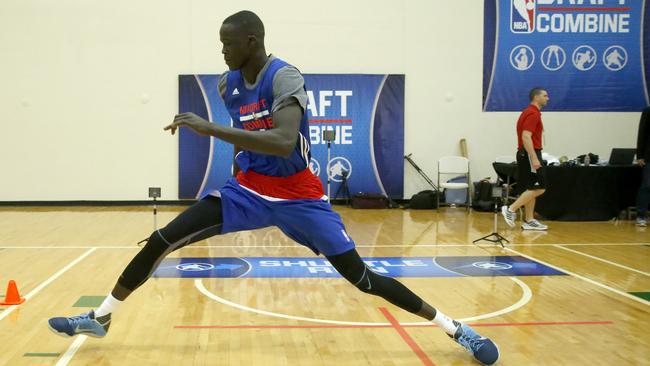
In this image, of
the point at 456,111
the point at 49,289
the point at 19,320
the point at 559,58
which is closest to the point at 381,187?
the point at 456,111

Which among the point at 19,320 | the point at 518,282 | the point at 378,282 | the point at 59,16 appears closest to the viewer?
→ the point at 378,282

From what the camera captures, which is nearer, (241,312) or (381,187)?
(241,312)

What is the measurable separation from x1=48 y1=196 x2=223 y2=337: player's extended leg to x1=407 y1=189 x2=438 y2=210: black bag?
9.20 metres

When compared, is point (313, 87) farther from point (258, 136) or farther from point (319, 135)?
point (258, 136)

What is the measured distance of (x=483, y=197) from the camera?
12211 millimetres

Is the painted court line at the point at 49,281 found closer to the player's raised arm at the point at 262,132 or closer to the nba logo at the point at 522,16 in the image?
the player's raised arm at the point at 262,132

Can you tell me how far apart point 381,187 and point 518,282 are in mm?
7189

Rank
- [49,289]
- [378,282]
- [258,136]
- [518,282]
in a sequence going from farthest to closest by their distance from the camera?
[518,282], [49,289], [378,282], [258,136]

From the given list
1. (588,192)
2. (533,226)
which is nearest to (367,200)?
(533,226)

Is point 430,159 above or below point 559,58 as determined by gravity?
below

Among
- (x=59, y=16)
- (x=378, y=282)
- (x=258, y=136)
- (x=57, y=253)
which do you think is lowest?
(x=57, y=253)

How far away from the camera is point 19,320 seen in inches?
165

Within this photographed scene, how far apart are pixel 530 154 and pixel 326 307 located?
499cm

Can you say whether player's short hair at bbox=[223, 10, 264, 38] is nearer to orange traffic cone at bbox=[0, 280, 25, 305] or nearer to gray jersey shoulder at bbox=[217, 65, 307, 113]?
gray jersey shoulder at bbox=[217, 65, 307, 113]
